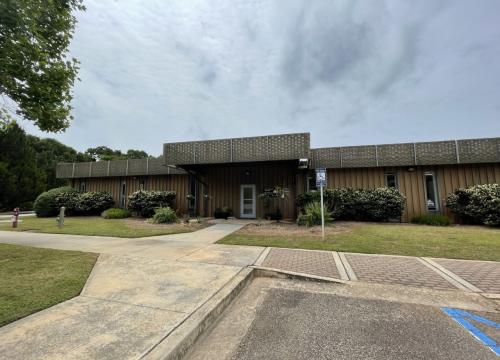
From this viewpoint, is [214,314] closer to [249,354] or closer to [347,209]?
[249,354]

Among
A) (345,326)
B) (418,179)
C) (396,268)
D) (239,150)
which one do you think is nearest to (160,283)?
(345,326)

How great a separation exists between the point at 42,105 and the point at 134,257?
15.6 ft

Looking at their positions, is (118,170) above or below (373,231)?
above

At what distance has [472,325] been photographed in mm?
2924

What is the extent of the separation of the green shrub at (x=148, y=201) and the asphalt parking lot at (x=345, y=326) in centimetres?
1251

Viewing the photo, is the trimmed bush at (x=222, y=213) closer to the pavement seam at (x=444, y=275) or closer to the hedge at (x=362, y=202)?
the hedge at (x=362, y=202)

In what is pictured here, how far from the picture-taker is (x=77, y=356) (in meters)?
2.11

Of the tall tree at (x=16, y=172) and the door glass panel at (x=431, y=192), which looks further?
the tall tree at (x=16, y=172)

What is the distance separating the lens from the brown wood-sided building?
12086 millimetres

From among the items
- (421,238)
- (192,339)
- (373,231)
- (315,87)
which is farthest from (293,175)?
(192,339)

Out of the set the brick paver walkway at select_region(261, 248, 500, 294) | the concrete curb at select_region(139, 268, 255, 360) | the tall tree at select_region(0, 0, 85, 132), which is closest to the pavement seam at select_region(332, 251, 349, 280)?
the brick paver walkway at select_region(261, 248, 500, 294)

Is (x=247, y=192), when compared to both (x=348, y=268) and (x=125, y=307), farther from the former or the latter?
(x=125, y=307)

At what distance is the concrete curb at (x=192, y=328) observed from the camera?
7.20 feet

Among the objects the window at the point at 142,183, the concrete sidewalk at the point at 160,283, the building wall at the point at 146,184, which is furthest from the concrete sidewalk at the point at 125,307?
the window at the point at 142,183
